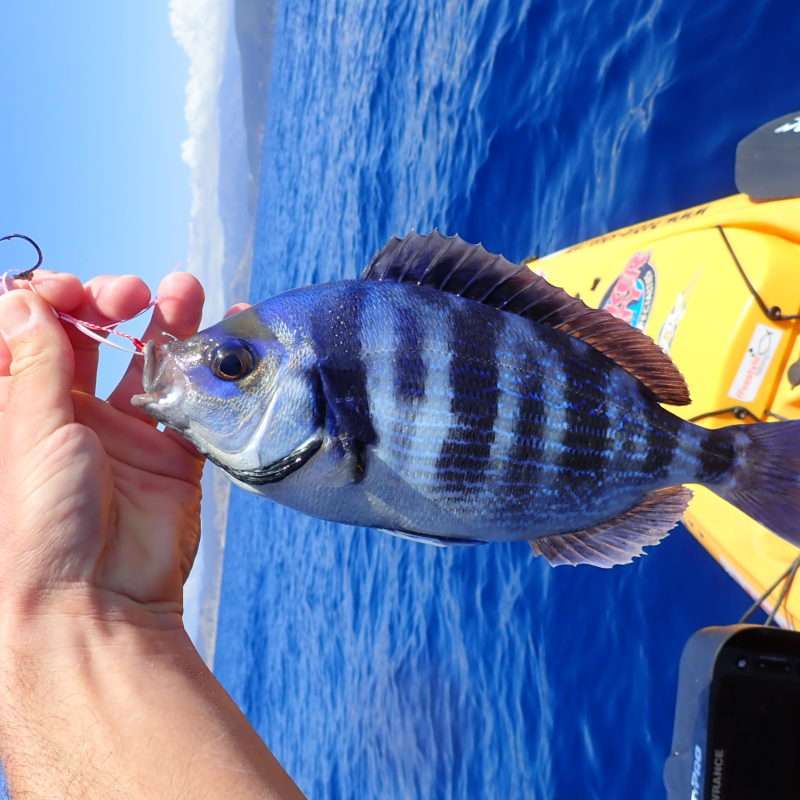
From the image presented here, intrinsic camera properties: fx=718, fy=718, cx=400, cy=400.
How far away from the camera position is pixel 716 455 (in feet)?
7.49

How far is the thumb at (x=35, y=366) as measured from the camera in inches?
94.3

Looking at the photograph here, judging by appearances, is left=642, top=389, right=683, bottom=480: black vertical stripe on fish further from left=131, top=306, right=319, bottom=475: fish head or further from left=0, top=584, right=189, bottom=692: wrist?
left=0, top=584, right=189, bottom=692: wrist

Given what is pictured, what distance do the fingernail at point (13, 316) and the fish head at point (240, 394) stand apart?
687mm

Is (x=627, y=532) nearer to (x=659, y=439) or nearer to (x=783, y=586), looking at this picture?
(x=659, y=439)

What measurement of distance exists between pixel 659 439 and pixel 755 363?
2.35 meters

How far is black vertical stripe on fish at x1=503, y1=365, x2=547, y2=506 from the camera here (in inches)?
82.0

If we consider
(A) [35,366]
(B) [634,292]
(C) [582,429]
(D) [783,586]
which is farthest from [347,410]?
(B) [634,292]

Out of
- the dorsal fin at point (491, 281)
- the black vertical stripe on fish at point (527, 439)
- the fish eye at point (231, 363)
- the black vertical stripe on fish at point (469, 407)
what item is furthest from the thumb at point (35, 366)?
the black vertical stripe on fish at point (527, 439)

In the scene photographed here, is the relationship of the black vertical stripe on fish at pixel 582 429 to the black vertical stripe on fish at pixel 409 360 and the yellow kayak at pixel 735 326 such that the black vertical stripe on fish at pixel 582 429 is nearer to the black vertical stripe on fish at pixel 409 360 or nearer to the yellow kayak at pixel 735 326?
the black vertical stripe on fish at pixel 409 360

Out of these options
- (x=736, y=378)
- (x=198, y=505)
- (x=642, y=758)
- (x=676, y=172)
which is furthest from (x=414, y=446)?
(x=676, y=172)

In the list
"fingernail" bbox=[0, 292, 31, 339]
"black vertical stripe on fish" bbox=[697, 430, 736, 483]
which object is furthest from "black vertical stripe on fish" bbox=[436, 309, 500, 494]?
"fingernail" bbox=[0, 292, 31, 339]

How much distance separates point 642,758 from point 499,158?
6794mm

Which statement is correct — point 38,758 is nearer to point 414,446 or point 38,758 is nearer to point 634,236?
point 414,446

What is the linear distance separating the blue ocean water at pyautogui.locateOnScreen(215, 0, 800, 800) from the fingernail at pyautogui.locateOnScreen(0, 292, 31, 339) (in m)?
4.29
